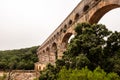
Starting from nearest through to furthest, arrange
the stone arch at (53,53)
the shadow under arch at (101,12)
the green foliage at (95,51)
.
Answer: the green foliage at (95,51) < the shadow under arch at (101,12) < the stone arch at (53,53)

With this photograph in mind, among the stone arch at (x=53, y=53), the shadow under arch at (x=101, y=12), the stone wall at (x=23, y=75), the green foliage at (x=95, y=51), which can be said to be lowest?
the stone wall at (x=23, y=75)

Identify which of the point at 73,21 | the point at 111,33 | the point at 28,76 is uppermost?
the point at 73,21

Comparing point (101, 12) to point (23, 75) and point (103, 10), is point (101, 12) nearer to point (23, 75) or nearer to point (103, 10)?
point (103, 10)

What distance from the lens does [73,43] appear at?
1291 cm

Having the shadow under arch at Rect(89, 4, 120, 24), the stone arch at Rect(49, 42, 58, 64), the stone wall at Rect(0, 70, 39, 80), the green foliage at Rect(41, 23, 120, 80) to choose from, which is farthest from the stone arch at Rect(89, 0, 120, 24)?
the stone wall at Rect(0, 70, 39, 80)

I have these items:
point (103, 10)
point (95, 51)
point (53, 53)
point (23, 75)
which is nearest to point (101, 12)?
point (103, 10)

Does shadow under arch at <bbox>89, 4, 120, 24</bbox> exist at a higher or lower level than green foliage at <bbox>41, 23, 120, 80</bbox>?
higher

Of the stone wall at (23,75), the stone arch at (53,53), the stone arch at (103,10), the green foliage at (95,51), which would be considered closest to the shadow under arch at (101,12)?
the stone arch at (103,10)

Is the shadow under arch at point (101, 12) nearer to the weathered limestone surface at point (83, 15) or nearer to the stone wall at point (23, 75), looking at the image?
the weathered limestone surface at point (83, 15)

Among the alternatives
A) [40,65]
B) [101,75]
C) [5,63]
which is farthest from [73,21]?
[5,63]

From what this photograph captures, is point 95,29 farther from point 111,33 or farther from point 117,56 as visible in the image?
point 117,56

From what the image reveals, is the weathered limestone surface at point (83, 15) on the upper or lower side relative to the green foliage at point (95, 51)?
upper

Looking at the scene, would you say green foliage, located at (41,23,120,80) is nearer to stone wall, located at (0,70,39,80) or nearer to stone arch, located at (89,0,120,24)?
stone arch, located at (89,0,120,24)

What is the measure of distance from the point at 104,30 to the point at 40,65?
22943mm
